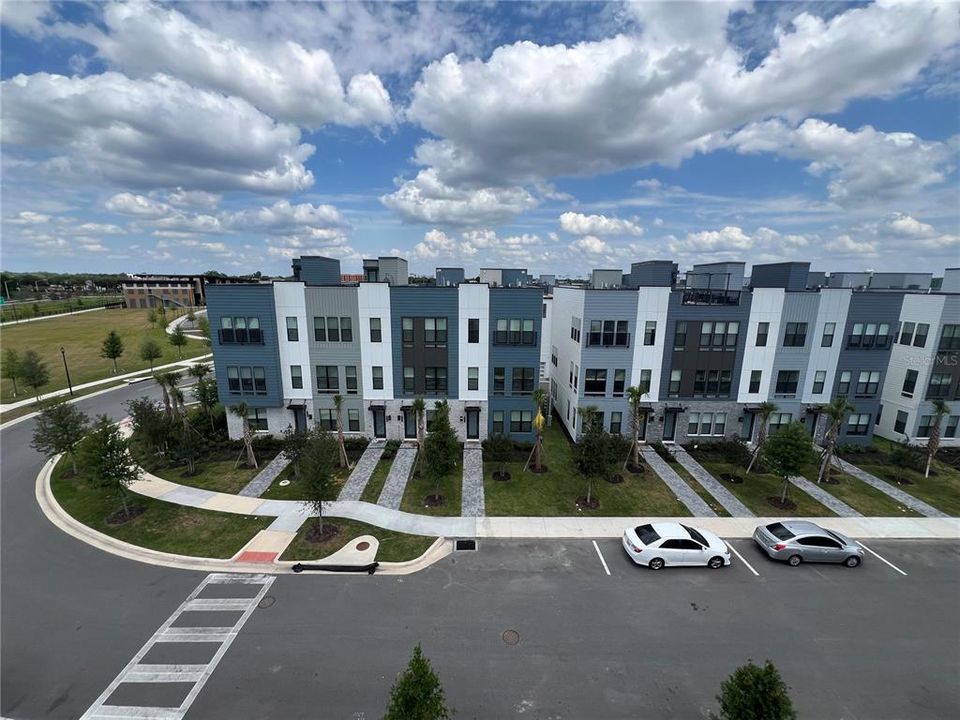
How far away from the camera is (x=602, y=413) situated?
3244cm

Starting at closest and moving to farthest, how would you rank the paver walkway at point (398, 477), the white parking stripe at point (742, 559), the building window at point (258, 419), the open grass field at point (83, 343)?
the white parking stripe at point (742, 559) → the paver walkway at point (398, 477) → the building window at point (258, 419) → the open grass field at point (83, 343)

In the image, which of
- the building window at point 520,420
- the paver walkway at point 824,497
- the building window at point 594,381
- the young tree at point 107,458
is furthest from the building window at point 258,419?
the paver walkway at point 824,497

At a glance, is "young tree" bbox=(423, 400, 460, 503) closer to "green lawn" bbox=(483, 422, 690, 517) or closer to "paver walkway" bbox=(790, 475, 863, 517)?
"green lawn" bbox=(483, 422, 690, 517)

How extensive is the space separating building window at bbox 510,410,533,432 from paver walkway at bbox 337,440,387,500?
10.4 m

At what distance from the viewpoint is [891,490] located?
2614cm

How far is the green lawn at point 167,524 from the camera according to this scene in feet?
64.1

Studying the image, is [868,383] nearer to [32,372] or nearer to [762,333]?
[762,333]

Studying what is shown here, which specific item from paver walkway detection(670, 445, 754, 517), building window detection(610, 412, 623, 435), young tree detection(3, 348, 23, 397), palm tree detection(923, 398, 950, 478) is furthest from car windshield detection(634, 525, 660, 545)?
young tree detection(3, 348, 23, 397)

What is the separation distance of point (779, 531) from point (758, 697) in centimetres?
1382

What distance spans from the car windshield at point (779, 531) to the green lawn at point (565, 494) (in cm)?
419

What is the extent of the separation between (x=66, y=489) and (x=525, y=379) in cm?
3060

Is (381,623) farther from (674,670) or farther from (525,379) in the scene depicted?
(525,379)

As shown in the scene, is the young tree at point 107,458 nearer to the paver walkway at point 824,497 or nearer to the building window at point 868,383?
the paver walkway at point 824,497

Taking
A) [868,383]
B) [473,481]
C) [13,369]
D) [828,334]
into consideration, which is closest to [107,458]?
[473,481]
